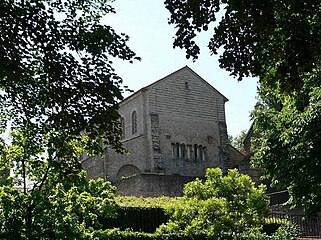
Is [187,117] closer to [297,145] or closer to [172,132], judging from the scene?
[172,132]

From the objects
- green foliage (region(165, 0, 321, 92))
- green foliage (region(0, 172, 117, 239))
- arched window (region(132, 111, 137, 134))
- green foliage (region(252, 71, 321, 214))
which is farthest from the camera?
arched window (region(132, 111, 137, 134))

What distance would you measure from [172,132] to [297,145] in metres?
25.1

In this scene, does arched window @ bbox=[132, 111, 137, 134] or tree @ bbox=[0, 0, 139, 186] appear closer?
tree @ bbox=[0, 0, 139, 186]

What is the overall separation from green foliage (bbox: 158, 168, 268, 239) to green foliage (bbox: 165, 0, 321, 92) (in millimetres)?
10246

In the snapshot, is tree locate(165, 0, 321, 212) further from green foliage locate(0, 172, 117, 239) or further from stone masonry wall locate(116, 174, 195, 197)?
stone masonry wall locate(116, 174, 195, 197)

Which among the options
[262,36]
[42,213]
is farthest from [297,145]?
[262,36]

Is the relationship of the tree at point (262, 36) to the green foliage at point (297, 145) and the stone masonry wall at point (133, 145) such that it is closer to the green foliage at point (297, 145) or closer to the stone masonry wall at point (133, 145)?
the green foliage at point (297, 145)

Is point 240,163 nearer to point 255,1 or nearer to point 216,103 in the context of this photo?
point 216,103

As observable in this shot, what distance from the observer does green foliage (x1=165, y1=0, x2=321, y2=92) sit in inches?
307

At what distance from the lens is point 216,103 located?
47.0 m

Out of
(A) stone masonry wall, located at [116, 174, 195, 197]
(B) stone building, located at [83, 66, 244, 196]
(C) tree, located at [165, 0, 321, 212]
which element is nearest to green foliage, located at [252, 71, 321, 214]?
(C) tree, located at [165, 0, 321, 212]

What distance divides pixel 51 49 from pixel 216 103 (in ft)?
129

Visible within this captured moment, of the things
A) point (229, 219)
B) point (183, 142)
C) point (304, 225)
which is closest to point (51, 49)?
point (229, 219)

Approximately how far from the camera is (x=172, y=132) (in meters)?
43.5
